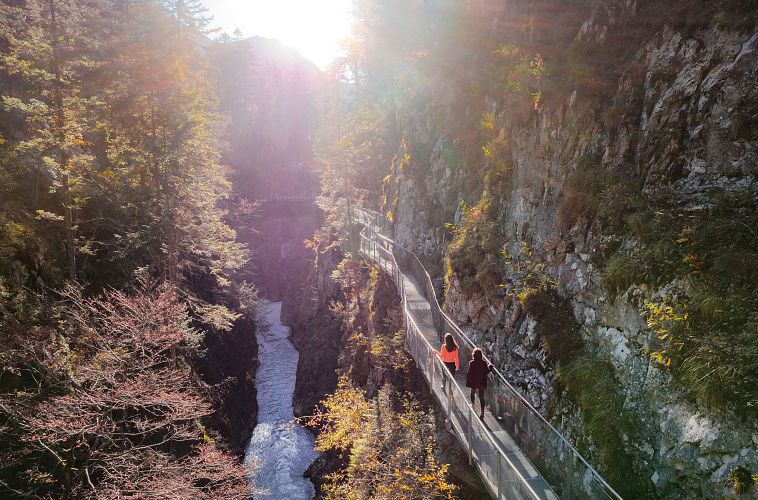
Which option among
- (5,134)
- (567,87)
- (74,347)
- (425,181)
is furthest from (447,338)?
(5,134)

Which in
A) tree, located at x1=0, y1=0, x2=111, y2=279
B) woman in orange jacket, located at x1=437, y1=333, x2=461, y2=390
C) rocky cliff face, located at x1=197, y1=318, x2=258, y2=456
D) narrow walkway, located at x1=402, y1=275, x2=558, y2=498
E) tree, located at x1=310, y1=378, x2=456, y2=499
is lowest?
rocky cliff face, located at x1=197, y1=318, x2=258, y2=456

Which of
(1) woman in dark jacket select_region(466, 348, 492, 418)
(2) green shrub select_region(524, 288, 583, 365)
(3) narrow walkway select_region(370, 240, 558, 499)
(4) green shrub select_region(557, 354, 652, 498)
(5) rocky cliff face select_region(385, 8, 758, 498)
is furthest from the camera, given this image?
(1) woman in dark jacket select_region(466, 348, 492, 418)

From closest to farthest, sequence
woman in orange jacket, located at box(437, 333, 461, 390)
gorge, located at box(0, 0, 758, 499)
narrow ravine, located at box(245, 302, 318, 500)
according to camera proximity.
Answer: gorge, located at box(0, 0, 758, 499), woman in orange jacket, located at box(437, 333, 461, 390), narrow ravine, located at box(245, 302, 318, 500)

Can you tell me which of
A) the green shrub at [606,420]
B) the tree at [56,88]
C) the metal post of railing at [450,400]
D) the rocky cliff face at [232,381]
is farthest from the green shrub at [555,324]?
the tree at [56,88]

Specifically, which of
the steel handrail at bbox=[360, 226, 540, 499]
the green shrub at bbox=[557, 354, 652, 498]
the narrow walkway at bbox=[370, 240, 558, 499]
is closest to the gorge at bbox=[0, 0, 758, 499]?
the green shrub at bbox=[557, 354, 652, 498]

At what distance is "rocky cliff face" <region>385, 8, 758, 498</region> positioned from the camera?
5.29m

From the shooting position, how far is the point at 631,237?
7246 millimetres

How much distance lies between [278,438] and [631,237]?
2238 cm

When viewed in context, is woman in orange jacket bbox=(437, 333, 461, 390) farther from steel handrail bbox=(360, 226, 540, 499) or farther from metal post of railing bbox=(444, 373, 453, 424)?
metal post of railing bbox=(444, 373, 453, 424)

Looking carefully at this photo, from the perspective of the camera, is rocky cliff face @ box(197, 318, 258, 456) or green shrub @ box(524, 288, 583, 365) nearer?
green shrub @ box(524, 288, 583, 365)

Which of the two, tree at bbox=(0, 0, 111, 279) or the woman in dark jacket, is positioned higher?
tree at bbox=(0, 0, 111, 279)

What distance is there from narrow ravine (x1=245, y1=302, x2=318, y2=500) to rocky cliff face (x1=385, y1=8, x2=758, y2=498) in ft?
34.6

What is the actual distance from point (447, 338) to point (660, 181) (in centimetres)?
536

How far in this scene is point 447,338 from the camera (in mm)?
9242
